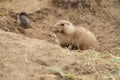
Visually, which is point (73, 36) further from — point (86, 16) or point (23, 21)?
point (86, 16)

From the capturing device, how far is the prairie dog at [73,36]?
933cm

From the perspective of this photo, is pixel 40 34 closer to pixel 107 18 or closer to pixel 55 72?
pixel 107 18

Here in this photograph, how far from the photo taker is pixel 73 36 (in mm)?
9391

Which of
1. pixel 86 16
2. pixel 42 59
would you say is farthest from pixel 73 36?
pixel 42 59

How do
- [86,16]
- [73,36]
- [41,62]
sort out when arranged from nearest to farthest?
[41,62] → [73,36] → [86,16]

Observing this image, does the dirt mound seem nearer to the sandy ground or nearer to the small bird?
the sandy ground

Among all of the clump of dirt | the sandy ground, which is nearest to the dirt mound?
the sandy ground

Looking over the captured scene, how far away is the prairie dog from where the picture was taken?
30.6 ft

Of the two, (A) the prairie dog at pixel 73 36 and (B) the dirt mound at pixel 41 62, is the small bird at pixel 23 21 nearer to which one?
(A) the prairie dog at pixel 73 36

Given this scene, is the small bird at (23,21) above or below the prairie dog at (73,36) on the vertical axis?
above

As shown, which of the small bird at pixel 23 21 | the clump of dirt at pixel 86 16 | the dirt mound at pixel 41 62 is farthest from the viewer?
the clump of dirt at pixel 86 16

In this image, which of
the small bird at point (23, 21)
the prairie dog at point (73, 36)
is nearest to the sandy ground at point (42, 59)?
the small bird at point (23, 21)

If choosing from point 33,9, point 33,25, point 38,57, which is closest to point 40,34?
point 33,25

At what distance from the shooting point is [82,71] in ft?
20.3
